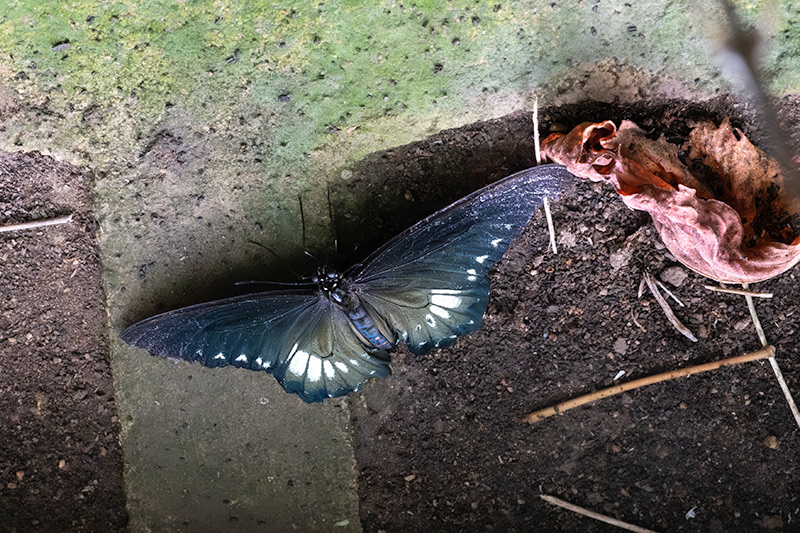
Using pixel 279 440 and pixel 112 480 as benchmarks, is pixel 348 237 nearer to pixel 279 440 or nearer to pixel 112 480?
pixel 279 440

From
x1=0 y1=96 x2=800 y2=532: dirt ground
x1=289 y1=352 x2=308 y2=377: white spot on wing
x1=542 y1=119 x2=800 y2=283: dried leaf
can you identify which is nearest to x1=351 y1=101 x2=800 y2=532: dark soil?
x1=0 y1=96 x2=800 y2=532: dirt ground

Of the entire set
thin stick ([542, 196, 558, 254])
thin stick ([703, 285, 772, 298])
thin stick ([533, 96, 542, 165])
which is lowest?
thin stick ([703, 285, 772, 298])

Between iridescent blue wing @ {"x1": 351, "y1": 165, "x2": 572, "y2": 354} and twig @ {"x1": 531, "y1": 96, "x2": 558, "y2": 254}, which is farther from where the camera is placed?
twig @ {"x1": 531, "y1": 96, "x2": 558, "y2": 254}

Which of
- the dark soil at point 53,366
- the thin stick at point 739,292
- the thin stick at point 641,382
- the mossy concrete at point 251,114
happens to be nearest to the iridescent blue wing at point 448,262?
the mossy concrete at point 251,114

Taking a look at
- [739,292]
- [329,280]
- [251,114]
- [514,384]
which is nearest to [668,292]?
[739,292]

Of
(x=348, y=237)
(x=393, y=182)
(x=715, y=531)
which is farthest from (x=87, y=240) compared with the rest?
(x=715, y=531)

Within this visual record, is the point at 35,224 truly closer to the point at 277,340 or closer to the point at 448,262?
the point at 277,340

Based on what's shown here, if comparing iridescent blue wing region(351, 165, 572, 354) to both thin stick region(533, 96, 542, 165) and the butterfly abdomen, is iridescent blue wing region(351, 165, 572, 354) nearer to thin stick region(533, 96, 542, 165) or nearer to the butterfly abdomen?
the butterfly abdomen
